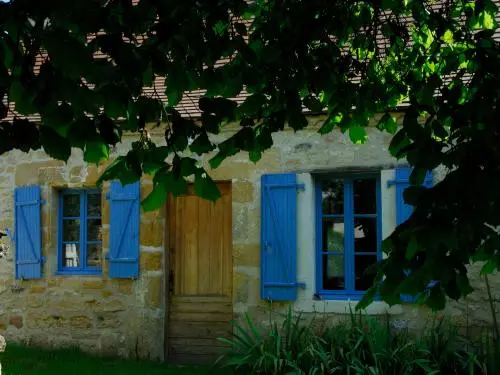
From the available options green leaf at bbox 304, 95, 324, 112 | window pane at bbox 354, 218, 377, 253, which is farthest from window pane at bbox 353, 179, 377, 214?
green leaf at bbox 304, 95, 324, 112

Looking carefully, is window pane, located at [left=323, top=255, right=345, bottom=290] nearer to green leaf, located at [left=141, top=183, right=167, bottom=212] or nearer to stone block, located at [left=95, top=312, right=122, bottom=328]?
stone block, located at [left=95, top=312, right=122, bottom=328]

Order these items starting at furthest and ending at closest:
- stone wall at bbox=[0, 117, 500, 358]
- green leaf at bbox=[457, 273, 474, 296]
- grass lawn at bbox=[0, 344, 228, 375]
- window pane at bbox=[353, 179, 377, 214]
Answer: window pane at bbox=[353, 179, 377, 214] < stone wall at bbox=[0, 117, 500, 358] < grass lawn at bbox=[0, 344, 228, 375] < green leaf at bbox=[457, 273, 474, 296]

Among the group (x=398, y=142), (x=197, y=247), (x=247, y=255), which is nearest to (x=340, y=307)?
(x=247, y=255)

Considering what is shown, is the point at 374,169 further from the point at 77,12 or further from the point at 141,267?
the point at 77,12

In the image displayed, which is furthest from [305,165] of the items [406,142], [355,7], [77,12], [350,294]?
[77,12]

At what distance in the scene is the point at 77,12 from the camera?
7.36 feet

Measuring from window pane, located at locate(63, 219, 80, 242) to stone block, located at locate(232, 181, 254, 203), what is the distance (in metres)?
2.09

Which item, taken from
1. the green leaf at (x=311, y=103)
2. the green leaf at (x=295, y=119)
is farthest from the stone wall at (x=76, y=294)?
the green leaf at (x=295, y=119)

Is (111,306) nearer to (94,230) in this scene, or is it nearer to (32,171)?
(94,230)

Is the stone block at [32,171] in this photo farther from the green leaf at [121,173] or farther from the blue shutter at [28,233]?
the green leaf at [121,173]

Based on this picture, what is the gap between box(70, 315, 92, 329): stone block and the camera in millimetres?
8477

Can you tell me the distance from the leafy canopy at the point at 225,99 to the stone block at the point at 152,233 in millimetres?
4668

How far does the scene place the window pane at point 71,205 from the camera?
8.88 metres

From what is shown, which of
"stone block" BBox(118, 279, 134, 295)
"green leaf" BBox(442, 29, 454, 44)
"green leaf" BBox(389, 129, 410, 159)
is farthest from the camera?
"stone block" BBox(118, 279, 134, 295)
